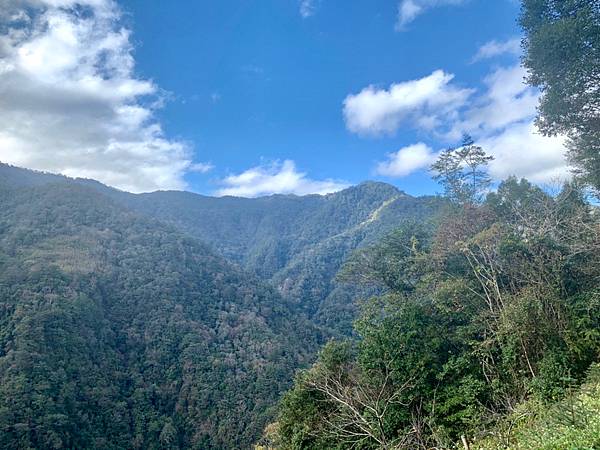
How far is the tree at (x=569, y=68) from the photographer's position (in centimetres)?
1288

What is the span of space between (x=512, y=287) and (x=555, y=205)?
5465 millimetres

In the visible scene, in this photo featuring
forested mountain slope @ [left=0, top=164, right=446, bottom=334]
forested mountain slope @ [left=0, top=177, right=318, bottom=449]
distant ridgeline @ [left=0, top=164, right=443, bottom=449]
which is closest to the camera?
forested mountain slope @ [left=0, top=177, right=318, bottom=449]

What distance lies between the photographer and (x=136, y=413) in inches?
1644

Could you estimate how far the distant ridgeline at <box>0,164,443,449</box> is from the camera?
120ft

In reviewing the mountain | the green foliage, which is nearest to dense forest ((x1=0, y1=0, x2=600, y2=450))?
the green foliage

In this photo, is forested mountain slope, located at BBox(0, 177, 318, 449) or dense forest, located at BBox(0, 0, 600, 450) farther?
forested mountain slope, located at BBox(0, 177, 318, 449)

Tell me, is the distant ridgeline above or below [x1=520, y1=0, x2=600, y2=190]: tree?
below

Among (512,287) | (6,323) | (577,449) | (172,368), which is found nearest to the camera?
(577,449)

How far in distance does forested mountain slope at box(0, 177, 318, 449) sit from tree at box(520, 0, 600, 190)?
37.9 m

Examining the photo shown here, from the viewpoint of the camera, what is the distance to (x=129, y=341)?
51.5 m

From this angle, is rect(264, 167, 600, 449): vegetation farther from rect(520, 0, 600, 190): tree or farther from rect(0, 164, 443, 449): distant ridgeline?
rect(0, 164, 443, 449): distant ridgeline

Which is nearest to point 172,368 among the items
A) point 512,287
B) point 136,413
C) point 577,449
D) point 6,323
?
point 136,413

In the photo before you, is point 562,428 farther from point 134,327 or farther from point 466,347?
point 134,327

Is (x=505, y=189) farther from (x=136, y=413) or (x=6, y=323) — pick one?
(x=6, y=323)
